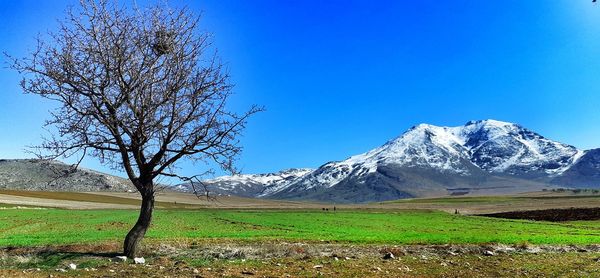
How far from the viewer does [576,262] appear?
86.4 ft

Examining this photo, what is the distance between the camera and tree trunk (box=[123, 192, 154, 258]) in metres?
25.2

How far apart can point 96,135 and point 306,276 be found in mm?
13232

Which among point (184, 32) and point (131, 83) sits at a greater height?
point (184, 32)

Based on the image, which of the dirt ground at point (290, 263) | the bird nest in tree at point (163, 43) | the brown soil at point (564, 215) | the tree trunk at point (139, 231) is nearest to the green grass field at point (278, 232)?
the dirt ground at point (290, 263)

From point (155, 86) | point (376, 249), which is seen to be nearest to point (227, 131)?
point (155, 86)

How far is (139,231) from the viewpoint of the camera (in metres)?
25.5

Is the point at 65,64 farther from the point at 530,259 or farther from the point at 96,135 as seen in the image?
the point at 530,259

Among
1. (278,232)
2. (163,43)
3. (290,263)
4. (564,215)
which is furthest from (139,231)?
(564,215)

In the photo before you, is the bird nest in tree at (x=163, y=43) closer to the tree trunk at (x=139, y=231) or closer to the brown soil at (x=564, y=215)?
the tree trunk at (x=139, y=231)

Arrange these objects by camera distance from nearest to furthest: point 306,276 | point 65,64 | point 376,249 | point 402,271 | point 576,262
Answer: point 306,276 < point 402,271 < point 65,64 < point 576,262 < point 376,249

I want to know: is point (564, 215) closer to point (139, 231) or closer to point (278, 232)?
point (278, 232)

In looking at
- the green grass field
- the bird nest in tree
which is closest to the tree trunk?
the bird nest in tree

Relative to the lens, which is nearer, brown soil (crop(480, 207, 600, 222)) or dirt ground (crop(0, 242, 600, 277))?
dirt ground (crop(0, 242, 600, 277))

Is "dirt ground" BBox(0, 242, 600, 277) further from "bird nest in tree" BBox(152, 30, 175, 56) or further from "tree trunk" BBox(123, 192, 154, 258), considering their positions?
"bird nest in tree" BBox(152, 30, 175, 56)
